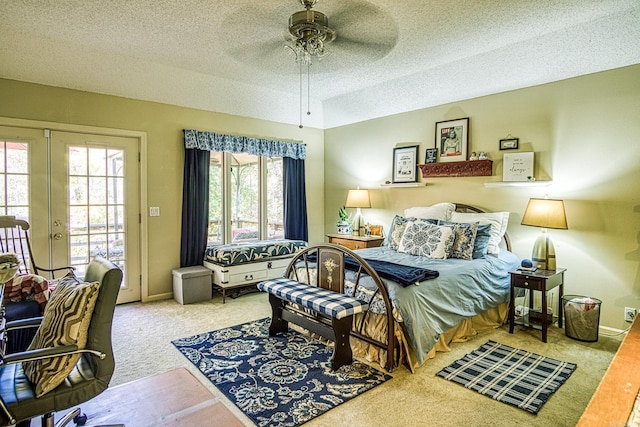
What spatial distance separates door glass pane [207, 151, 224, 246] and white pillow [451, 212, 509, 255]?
3.27 m

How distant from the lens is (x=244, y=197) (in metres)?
5.62

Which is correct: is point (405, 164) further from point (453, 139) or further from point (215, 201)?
point (215, 201)

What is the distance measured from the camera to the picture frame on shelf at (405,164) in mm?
5070

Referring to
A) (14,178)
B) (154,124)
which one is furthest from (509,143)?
(14,178)

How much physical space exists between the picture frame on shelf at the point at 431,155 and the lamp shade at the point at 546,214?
56.3 inches

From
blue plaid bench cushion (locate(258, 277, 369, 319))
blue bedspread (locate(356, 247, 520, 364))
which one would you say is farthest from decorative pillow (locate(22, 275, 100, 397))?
blue bedspread (locate(356, 247, 520, 364))

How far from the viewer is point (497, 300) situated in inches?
143

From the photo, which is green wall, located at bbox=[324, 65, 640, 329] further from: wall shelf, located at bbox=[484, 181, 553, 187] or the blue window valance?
→ the blue window valance

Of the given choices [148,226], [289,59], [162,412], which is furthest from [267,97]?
[162,412]

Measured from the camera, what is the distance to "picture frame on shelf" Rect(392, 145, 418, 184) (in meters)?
5.07

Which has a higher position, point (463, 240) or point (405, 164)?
point (405, 164)

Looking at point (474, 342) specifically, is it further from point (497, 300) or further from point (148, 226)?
point (148, 226)

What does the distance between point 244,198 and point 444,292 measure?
352 centimetres

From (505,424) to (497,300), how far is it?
168cm
